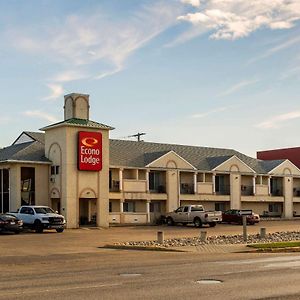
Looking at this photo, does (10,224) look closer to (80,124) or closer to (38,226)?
(38,226)

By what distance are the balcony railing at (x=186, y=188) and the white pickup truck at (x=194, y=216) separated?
5.72 meters

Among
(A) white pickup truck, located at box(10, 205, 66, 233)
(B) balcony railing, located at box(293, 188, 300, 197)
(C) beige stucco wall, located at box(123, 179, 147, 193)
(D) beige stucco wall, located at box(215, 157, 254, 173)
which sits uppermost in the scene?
(D) beige stucco wall, located at box(215, 157, 254, 173)

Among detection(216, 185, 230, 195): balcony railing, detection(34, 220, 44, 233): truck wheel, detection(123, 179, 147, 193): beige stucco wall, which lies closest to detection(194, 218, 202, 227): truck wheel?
detection(123, 179, 147, 193): beige stucco wall

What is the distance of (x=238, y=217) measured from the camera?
2251 inches

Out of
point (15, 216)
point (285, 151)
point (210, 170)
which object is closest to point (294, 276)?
point (15, 216)

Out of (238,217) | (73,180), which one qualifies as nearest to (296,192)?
(238,217)

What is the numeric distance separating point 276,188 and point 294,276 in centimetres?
5553

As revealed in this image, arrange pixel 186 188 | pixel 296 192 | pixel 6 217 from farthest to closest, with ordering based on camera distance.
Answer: pixel 296 192
pixel 186 188
pixel 6 217

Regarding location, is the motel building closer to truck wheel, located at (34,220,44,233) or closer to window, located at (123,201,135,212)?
window, located at (123,201,135,212)

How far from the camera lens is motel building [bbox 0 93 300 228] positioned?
163ft

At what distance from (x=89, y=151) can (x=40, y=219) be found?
8.98 meters

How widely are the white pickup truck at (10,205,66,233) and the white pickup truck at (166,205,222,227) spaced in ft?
40.7

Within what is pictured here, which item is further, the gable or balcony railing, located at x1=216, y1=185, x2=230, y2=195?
balcony railing, located at x1=216, y1=185, x2=230, y2=195

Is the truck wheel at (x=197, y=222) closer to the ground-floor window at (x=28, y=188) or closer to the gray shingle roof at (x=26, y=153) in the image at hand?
the gray shingle roof at (x=26, y=153)
